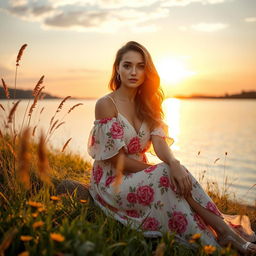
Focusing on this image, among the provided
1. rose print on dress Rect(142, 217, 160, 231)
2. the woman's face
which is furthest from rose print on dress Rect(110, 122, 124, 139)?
rose print on dress Rect(142, 217, 160, 231)

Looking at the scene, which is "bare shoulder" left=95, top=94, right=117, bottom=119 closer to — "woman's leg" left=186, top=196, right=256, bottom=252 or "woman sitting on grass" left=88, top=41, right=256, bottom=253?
"woman sitting on grass" left=88, top=41, right=256, bottom=253

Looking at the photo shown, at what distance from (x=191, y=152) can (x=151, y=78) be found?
10.2 metres

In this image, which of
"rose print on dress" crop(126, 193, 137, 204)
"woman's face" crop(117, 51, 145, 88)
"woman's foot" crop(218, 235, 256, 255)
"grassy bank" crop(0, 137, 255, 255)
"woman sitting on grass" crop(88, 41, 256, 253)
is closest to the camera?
"grassy bank" crop(0, 137, 255, 255)

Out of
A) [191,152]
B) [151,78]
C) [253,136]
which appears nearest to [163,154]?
[151,78]

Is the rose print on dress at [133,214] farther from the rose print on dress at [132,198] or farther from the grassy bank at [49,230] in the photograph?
the grassy bank at [49,230]

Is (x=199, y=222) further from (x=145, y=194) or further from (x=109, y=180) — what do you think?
(x=109, y=180)

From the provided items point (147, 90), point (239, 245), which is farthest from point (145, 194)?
point (147, 90)

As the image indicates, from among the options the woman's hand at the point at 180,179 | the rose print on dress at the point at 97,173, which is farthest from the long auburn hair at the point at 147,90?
the woman's hand at the point at 180,179

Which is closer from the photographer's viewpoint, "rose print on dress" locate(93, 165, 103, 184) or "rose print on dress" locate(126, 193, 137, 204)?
"rose print on dress" locate(126, 193, 137, 204)

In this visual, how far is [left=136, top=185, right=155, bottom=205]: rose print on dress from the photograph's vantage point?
10.7 ft

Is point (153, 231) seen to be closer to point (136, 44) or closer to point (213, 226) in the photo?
point (213, 226)

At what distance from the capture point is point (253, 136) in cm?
1969

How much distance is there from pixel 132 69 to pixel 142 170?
1116mm

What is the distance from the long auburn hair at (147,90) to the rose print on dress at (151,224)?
1.10 metres
